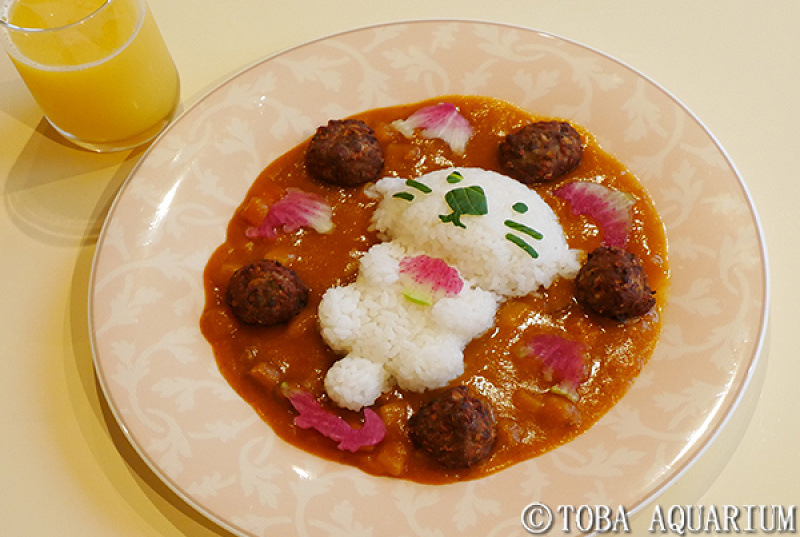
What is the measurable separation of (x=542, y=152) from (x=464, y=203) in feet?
1.64

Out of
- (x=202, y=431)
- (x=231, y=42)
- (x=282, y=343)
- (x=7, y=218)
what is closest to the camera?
(x=202, y=431)

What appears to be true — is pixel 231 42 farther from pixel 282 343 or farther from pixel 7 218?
pixel 282 343

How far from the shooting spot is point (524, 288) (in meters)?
3.58

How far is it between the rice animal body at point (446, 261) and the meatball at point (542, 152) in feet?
0.28

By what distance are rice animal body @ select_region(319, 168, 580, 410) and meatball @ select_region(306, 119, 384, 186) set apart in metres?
0.12

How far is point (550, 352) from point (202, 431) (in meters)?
1.55

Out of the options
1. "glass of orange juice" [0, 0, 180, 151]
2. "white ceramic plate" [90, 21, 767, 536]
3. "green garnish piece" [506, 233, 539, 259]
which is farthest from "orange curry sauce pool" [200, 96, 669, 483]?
"glass of orange juice" [0, 0, 180, 151]

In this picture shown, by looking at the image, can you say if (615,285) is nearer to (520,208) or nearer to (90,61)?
(520,208)

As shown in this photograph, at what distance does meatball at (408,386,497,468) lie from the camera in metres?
3.00

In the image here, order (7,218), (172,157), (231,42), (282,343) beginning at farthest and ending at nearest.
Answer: (231,42) < (7,218) < (172,157) < (282,343)

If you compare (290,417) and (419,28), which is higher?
(419,28)

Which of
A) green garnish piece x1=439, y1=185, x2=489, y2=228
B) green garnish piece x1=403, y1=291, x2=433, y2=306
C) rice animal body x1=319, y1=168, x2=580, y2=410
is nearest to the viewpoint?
rice animal body x1=319, y1=168, x2=580, y2=410

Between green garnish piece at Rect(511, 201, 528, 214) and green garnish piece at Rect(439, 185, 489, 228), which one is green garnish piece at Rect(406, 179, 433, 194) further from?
green garnish piece at Rect(511, 201, 528, 214)

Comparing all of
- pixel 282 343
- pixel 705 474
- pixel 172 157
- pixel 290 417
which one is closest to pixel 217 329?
pixel 282 343
